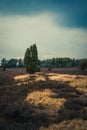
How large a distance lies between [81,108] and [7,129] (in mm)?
10370

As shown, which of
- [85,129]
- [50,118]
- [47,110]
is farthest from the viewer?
[47,110]

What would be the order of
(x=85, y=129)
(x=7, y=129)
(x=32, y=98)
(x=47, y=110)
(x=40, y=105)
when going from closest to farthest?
1. (x=7, y=129)
2. (x=85, y=129)
3. (x=47, y=110)
4. (x=40, y=105)
5. (x=32, y=98)

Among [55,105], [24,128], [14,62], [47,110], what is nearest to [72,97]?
[55,105]

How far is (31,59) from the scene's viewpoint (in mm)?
74500

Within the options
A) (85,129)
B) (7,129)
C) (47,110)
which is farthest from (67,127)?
(47,110)

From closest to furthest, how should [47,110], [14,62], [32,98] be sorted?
1. [47,110]
2. [32,98]
3. [14,62]

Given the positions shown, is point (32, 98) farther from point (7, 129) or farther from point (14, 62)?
point (14, 62)

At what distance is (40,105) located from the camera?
81.1ft

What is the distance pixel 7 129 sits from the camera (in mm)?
14898

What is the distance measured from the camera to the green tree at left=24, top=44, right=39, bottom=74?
7356 centimetres

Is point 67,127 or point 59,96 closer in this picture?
point 67,127

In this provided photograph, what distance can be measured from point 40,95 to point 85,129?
13840 mm

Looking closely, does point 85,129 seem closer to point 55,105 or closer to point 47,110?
point 47,110

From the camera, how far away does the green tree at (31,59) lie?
73.6m
